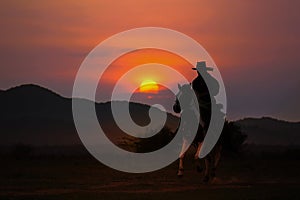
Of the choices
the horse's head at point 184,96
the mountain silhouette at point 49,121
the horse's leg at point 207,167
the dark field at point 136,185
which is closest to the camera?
the dark field at point 136,185

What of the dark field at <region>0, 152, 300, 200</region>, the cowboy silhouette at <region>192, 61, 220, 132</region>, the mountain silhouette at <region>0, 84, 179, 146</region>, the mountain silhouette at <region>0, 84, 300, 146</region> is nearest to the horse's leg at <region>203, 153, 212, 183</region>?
the dark field at <region>0, 152, 300, 200</region>

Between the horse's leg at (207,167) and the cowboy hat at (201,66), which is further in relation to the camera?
the cowboy hat at (201,66)

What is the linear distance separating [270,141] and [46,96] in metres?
Result: 40.4

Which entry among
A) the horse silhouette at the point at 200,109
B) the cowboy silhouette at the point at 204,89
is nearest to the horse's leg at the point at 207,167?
the horse silhouette at the point at 200,109

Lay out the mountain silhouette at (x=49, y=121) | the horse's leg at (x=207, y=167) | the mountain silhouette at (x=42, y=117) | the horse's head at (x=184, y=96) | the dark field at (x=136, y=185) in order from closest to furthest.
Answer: the dark field at (x=136, y=185) < the horse's leg at (x=207, y=167) < the horse's head at (x=184, y=96) < the mountain silhouette at (x=42, y=117) < the mountain silhouette at (x=49, y=121)

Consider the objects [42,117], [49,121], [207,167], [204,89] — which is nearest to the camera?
[207,167]

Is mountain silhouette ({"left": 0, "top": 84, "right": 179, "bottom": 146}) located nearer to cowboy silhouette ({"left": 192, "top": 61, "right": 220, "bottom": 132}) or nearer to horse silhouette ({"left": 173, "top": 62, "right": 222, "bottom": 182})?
horse silhouette ({"left": 173, "top": 62, "right": 222, "bottom": 182})

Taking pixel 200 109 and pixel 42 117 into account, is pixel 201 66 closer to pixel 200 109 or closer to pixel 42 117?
pixel 200 109

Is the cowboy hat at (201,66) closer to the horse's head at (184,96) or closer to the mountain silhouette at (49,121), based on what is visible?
the horse's head at (184,96)

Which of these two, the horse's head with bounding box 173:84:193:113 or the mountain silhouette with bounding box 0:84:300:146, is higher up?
the mountain silhouette with bounding box 0:84:300:146

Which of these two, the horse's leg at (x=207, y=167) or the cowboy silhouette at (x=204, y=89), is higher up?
the cowboy silhouette at (x=204, y=89)

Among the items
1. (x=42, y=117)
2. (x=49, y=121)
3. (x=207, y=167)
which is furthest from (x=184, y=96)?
(x=42, y=117)

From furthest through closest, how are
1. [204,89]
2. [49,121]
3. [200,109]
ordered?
[49,121] < [204,89] < [200,109]

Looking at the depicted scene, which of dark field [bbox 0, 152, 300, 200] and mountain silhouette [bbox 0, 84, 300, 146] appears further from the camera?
mountain silhouette [bbox 0, 84, 300, 146]
